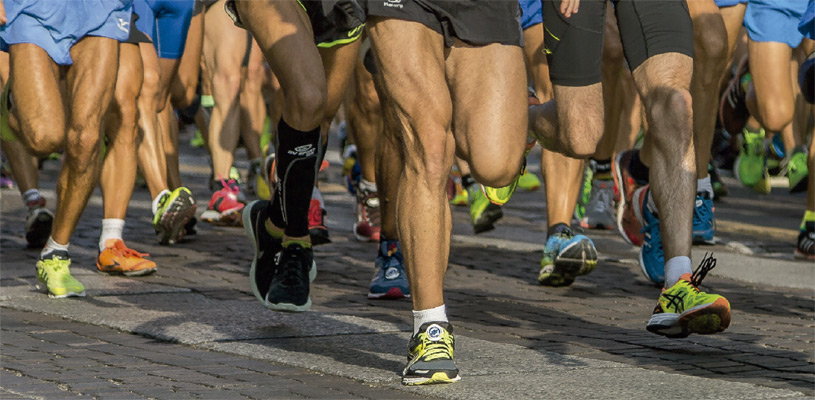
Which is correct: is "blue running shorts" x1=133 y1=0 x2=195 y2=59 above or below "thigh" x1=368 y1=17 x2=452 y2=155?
below

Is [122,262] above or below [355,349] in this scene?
below

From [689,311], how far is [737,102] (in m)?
6.93

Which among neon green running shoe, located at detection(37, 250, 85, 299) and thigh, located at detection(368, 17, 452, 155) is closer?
thigh, located at detection(368, 17, 452, 155)

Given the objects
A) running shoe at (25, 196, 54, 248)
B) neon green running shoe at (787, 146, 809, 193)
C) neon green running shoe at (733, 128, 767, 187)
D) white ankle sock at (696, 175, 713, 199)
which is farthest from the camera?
neon green running shoe at (733, 128, 767, 187)

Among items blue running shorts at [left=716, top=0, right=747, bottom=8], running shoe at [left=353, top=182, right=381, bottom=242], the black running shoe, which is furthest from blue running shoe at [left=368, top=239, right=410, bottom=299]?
running shoe at [left=353, top=182, right=381, bottom=242]

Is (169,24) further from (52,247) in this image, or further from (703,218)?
(703,218)

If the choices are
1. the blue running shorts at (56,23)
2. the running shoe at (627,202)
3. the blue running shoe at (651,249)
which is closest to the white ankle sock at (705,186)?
the running shoe at (627,202)

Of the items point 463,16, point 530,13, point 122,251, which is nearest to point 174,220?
point 122,251

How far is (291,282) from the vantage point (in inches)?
229

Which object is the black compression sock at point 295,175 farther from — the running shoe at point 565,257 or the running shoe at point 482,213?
the running shoe at point 482,213

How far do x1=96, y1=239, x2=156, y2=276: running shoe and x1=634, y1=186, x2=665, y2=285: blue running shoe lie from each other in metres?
2.48

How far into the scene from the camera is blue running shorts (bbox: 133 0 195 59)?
910 cm

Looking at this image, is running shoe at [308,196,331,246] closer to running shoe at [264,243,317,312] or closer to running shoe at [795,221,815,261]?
running shoe at [264,243,317,312]

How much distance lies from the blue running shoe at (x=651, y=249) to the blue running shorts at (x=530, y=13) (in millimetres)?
1218
